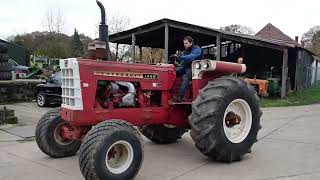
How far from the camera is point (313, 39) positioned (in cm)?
6700

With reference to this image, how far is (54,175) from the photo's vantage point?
5.90 m

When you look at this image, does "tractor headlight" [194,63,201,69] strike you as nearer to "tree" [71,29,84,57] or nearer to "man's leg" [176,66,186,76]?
"man's leg" [176,66,186,76]

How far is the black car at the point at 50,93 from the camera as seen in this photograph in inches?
642

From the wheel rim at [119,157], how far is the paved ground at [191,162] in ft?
1.36

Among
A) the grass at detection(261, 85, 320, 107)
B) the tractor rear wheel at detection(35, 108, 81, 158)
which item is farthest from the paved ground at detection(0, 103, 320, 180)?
the grass at detection(261, 85, 320, 107)

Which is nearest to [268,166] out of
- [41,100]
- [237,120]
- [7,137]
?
[237,120]

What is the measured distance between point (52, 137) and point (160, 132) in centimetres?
214

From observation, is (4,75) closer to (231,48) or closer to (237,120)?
(237,120)

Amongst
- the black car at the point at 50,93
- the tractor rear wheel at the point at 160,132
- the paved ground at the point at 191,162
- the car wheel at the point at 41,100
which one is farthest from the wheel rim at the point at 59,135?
the car wheel at the point at 41,100

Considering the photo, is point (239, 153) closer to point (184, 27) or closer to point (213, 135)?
point (213, 135)

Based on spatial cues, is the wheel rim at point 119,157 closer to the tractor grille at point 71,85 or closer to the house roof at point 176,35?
the tractor grille at point 71,85

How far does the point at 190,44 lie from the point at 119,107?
1707 millimetres

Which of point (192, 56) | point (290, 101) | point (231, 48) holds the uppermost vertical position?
point (231, 48)

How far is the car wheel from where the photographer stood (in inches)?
646
